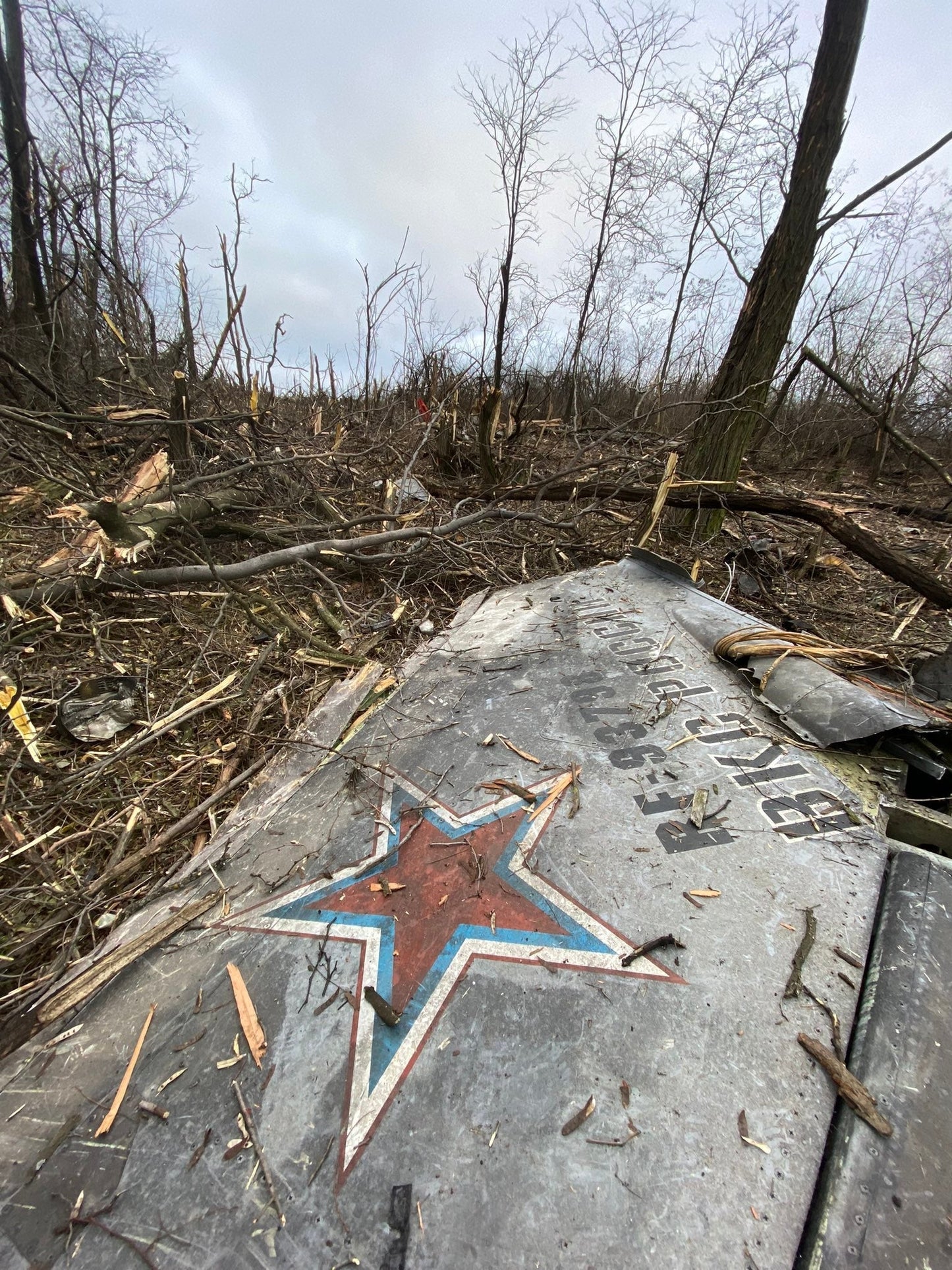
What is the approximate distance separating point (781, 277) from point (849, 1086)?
18.0ft

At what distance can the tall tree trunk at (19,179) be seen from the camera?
710 centimetres

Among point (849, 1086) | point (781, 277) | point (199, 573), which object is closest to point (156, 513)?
point (199, 573)

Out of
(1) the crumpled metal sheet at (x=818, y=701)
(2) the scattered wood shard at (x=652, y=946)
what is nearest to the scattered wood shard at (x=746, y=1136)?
(2) the scattered wood shard at (x=652, y=946)

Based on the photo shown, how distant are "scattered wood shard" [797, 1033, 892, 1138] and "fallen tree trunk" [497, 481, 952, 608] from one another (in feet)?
9.62

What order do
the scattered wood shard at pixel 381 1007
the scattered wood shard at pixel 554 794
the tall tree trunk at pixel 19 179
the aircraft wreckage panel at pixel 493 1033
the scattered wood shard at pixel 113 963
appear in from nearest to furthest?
the aircraft wreckage panel at pixel 493 1033 → the scattered wood shard at pixel 381 1007 → the scattered wood shard at pixel 113 963 → the scattered wood shard at pixel 554 794 → the tall tree trunk at pixel 19 179

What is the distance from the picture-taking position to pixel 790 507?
3973 mm

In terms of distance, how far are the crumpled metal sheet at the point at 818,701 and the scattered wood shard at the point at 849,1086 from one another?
92 centimetres

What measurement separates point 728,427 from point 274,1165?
5.41 metres

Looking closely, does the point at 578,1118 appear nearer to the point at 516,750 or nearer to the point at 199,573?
the point at 516,750

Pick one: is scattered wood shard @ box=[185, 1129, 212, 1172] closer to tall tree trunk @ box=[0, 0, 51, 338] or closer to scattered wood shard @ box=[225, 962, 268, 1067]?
scattered wood shard @ box=[225, 962, 268, 1067]

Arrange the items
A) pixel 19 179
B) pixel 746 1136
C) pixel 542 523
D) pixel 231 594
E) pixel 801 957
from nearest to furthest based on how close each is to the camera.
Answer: pixel 746 1136
pixel 801 957
pixel 231 594
pixel 542 523
pixel 19 179

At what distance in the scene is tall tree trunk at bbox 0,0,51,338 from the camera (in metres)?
7.10

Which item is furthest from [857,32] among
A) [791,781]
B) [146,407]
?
[146,407]

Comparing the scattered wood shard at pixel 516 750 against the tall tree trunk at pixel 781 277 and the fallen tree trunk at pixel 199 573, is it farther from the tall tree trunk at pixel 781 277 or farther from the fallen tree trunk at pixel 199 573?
Result: the tall tree trunk at pixel 781 277
